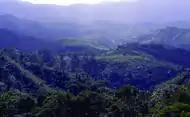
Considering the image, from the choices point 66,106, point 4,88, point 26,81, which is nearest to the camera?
point 66,106

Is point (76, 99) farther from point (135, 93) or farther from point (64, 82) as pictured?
point (64, 82)

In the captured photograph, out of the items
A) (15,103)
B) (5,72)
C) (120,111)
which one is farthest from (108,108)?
(5,72)

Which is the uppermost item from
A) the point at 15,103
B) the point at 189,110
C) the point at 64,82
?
the point at 189,110

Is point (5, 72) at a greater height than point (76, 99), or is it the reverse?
point (76, 99)

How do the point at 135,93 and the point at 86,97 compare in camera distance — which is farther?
the point at 135,93

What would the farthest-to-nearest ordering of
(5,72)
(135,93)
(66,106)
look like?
(5,72)
(135,93)
(66,106)

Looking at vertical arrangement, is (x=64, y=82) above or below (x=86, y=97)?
below

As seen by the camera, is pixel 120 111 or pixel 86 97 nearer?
pixel 120 111

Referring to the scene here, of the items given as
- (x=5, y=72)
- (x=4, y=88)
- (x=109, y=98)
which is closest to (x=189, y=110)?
(x=109, y=98)

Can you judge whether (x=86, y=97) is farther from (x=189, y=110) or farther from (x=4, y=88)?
(x=4, y=88)
